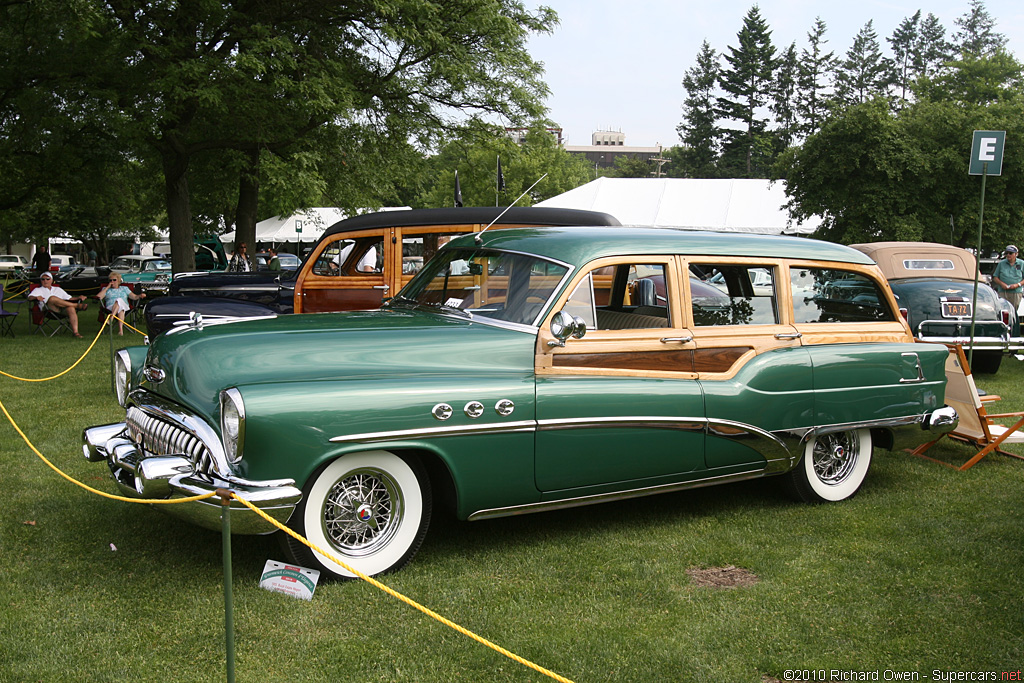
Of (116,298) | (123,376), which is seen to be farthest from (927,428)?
(116,298)

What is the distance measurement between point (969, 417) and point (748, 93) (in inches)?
2501

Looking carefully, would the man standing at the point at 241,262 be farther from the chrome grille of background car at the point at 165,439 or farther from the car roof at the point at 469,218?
the chrome grille of background car at the point at 165,439

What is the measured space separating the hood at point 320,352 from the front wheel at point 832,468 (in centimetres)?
225

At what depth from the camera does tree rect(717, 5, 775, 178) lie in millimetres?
64375

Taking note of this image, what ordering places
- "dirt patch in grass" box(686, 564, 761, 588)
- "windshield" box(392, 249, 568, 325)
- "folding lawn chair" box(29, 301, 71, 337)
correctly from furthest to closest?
"folding lawn chair" box(29, 301, 71, 337) → "windshield" box(392, 249, 568, 325) → "dirt patch in grass" box(686, 564, 761, 588)

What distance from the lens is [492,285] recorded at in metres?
5.04

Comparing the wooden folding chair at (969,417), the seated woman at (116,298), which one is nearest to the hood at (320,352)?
the wooden folding chair at (969,417)

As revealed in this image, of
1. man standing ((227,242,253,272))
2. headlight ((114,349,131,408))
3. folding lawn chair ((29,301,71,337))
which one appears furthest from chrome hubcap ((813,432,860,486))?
man standing ((227,242,253,272))

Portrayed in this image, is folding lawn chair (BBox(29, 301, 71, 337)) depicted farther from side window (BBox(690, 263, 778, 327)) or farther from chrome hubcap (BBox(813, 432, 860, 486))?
chrome hubcap (BBox(813, 432, 860, 486))

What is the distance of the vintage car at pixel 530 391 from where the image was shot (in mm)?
4082

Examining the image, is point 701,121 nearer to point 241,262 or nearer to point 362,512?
point 241,262

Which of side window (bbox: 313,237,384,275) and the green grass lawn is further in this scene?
side window (bbox: 313,237,384,275)

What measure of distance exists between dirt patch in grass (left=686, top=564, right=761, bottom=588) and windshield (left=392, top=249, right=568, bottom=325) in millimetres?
1596

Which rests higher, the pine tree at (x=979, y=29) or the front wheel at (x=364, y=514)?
the pine tree at (x=979, y=29)
